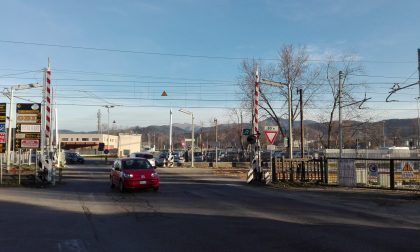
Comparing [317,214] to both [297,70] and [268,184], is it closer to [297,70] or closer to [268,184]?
[268,184]

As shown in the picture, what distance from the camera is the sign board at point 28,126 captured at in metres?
26.2

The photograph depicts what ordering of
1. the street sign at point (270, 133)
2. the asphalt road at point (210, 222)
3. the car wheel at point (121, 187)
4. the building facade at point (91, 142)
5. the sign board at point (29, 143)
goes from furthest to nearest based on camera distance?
the building facade at point (91, 142) < the sign board at point (29, 143) < the street sign at point (270, 133) < the car wheel at point (121, 187) < the asphalt road at point (210, 222)

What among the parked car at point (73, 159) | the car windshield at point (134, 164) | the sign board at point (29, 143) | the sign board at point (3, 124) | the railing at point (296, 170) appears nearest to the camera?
the car windshield at point (134, 164)

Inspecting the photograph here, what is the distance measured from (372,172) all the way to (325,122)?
3277 centimetres

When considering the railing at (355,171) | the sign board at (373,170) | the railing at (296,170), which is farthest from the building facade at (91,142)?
the sign board at (373,170)

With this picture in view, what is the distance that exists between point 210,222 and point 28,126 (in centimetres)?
1743

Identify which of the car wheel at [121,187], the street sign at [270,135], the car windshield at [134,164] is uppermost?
the street sign at [270,135]

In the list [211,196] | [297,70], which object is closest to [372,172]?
[211,196]

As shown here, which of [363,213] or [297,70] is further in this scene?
[297,70]

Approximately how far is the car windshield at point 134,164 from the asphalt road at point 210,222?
2223 mm

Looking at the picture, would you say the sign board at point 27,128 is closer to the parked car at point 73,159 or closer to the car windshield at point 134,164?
the car windshield at point 134,164

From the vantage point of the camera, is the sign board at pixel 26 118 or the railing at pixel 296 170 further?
the sign board at pixel 26 118

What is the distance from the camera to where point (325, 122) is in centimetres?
5453

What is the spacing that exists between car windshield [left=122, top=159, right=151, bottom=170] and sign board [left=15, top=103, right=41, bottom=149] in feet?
22.6
